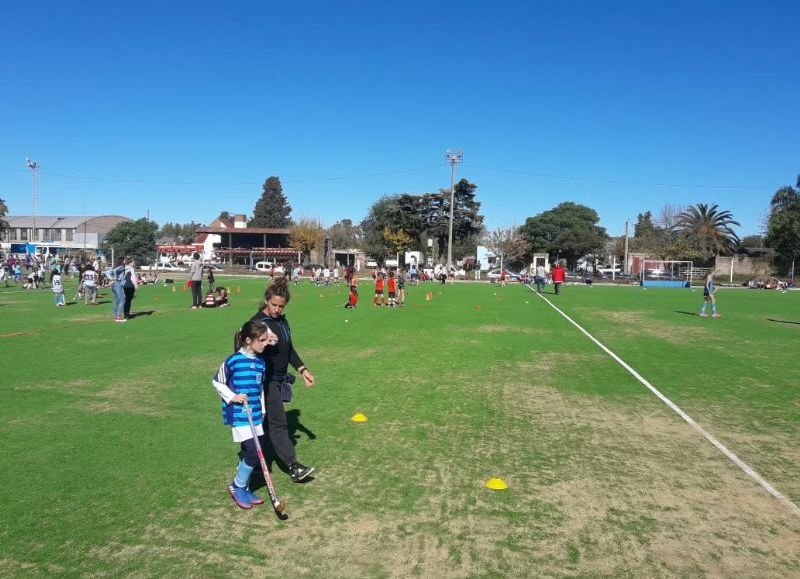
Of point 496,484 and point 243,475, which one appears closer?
point 243,475

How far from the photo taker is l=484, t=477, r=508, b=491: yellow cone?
493 cm

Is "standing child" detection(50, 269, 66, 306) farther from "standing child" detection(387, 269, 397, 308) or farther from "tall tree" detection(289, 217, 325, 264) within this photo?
"tall tree" detection(289, 217, 325, 264)

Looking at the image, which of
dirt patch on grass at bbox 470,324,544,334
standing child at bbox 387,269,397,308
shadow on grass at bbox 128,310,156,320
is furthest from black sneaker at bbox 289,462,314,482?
standing child at bbox 387,269,397,308

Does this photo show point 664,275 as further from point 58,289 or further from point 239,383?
point 239,383

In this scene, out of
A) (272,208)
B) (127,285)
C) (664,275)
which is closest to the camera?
(127,285)

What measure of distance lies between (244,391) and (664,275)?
56913mm

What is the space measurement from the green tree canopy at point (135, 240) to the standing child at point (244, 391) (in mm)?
78727

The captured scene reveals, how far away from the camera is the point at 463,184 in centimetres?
7456

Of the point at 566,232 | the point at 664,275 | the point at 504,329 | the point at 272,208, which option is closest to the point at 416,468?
the point at 504,329

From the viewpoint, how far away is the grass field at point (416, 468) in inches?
151

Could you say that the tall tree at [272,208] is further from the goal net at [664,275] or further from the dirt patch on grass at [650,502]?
the dirt patch on grass at [650,502]

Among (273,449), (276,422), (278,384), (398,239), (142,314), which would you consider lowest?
(273,449)

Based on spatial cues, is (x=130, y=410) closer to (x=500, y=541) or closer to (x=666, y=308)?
(x=500, y=541)

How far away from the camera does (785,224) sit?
5731 centimetres
